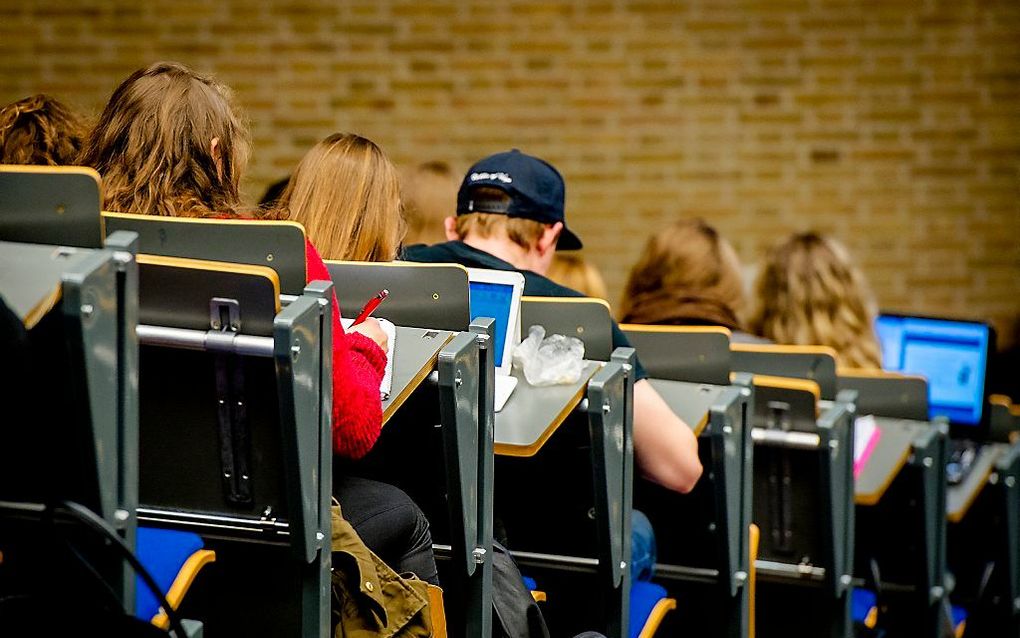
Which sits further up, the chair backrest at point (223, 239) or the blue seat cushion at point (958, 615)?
the chair backrest at point (223, 239)

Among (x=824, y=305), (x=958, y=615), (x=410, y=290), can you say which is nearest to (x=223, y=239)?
(x=410, y=290)

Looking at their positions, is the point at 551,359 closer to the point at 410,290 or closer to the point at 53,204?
the point at 410,290

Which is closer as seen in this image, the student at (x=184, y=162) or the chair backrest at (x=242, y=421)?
the chair backrest at (x=242, y=421)

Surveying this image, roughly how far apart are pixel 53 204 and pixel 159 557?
1.69ft

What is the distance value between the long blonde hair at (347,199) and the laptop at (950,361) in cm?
263

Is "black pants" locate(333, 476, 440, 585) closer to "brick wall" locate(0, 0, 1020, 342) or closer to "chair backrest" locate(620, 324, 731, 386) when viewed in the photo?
"chair backrest" locate(620, 324, 731, 386)

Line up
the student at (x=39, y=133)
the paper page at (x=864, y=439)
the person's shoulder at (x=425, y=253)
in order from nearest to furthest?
the student at (x=39, y=133) < the person's shoulder at (x=425, y=253) < the paper page at (x=864, y=439)

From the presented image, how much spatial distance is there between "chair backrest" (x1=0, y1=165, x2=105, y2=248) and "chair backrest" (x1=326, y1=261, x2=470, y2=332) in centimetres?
68

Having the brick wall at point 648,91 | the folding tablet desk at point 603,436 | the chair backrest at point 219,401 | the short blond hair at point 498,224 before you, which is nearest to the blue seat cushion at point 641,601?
the folding tablet desk at point 603,436

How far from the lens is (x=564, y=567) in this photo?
9.39 feet

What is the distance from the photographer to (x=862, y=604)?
388 cm

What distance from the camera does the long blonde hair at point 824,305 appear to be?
4.27 metres

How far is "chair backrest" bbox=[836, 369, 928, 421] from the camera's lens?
13.2 ft

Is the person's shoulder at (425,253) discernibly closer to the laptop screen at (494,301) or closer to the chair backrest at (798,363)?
the laptop screen at (494,301)
